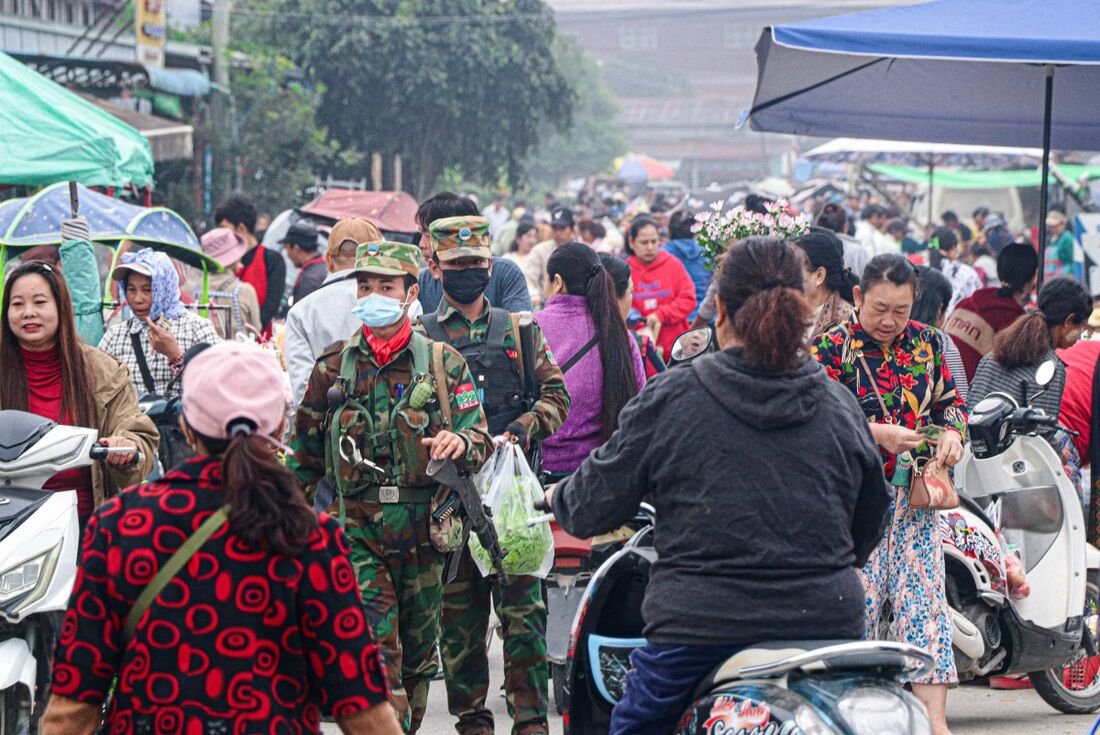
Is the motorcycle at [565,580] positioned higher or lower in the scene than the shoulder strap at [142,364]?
lower

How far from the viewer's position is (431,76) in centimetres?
2978

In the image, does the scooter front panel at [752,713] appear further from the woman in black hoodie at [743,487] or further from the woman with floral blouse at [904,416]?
the woman with floral blouse at [904,416]

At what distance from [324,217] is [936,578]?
9280mm

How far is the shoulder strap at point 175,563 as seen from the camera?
3111mm

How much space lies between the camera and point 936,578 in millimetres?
5645

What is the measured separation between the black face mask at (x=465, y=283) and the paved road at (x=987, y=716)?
1.76 m

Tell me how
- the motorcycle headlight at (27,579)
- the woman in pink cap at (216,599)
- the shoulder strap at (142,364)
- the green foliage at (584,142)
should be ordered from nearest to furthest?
the woman in pink cap at (216,599) < the motorcycle headlight at (27,579) < the shoulder strap at (142,364) < the green foliage at (584,142)

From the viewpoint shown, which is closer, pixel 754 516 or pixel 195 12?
pixel 754 516

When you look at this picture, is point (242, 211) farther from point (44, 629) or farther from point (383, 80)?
point (383, 80)

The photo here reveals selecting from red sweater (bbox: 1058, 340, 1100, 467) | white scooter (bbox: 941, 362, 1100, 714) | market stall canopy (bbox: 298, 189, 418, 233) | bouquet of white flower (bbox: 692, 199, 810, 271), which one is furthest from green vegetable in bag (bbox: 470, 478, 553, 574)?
market stall canopy (bbox: 298, 189, 418, 233)

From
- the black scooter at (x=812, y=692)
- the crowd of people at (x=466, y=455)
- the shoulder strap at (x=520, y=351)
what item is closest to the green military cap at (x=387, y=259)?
the crowd of people at (x=466, y=455)

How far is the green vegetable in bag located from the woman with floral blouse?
1.13 m

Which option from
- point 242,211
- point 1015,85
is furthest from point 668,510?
point 242,211

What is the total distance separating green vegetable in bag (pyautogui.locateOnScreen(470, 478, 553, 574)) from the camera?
5543mm
